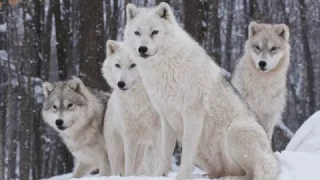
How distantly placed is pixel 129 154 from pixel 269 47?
109 inches

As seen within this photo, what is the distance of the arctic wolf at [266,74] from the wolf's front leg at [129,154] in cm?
209

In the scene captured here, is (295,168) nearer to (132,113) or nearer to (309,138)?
(309,138)

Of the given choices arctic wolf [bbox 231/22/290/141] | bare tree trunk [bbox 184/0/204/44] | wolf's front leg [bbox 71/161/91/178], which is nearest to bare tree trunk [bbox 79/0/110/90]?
bare tree trunk [bbox 184/0/204/44]

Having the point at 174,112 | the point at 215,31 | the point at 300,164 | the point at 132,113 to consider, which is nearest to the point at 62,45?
the point at 215,31

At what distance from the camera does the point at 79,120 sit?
927 cm

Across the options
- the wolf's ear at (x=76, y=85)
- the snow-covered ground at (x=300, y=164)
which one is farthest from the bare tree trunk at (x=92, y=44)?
the snow-covered ground at (x=300, y=164)

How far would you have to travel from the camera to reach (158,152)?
8.03 metres

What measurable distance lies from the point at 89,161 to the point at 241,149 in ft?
11.4

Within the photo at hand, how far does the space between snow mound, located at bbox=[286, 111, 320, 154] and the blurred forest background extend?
6844 millimetres

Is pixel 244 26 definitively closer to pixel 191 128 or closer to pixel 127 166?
pixel 127 166

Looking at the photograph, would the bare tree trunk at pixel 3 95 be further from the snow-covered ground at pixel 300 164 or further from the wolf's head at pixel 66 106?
the snow-covered ground at pixel 300 164

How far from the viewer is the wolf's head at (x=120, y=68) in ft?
25.8

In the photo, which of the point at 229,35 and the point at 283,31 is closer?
the point at 283,31

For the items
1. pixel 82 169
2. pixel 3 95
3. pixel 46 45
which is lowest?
pixel 3 95
